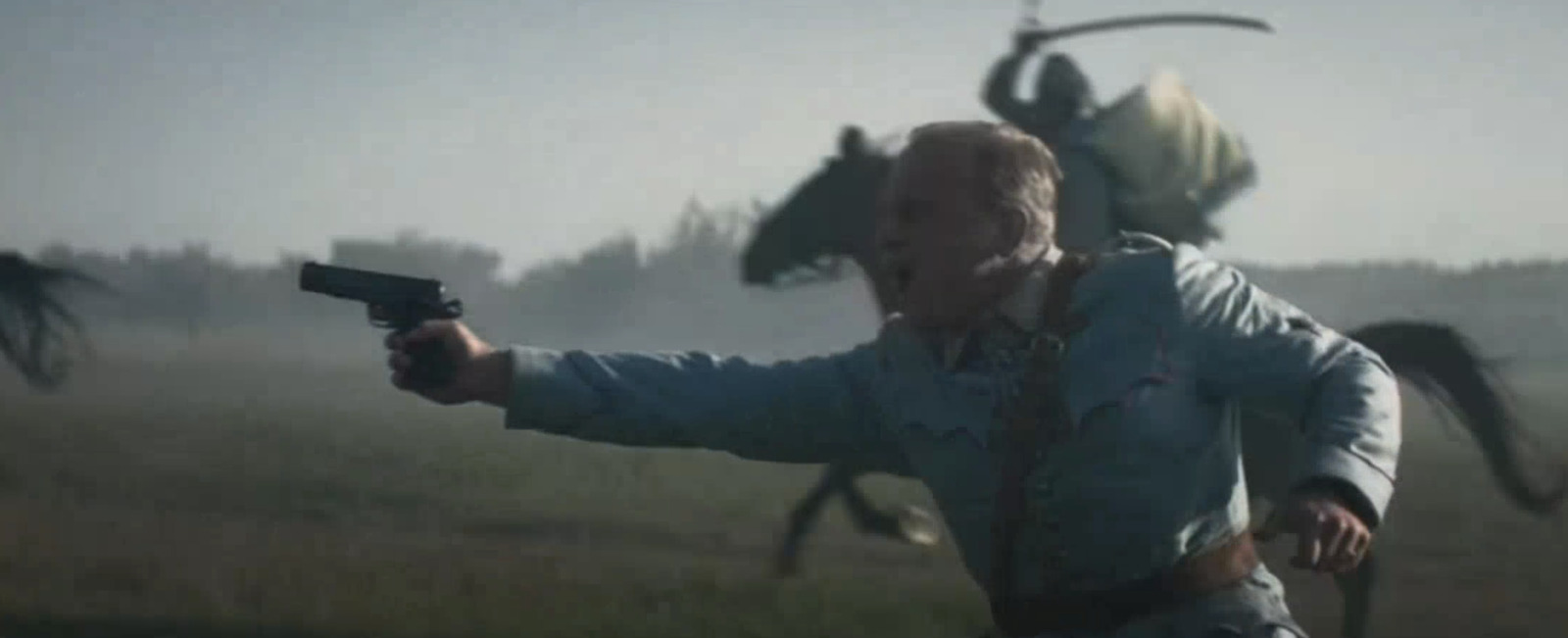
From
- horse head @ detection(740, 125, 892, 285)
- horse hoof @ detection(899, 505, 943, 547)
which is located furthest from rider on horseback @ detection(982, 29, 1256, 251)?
horse hoof @ detection(899, 505, 943, 547)

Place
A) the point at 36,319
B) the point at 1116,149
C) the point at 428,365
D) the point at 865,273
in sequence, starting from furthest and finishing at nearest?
the point at 36,319 → the point at 1116,149 → the point at 865,273 → the point at 428,365

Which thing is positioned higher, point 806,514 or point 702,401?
point 702,401

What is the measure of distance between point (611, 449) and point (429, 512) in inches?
20.8

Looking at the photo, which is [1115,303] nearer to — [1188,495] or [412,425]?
[1188,495]

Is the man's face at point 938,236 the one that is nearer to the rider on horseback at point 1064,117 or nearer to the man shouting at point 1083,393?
the man shouting at point 1083,393

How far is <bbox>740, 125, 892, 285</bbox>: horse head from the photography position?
6203 mm

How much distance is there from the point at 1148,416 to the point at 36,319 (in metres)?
5.65

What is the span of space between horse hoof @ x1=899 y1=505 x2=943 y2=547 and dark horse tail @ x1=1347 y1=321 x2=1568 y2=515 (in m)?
1.30

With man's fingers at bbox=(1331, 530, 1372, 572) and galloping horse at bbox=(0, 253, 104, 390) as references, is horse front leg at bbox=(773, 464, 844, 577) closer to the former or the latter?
galloping horse at bbox=(0, 253, 104, 390)

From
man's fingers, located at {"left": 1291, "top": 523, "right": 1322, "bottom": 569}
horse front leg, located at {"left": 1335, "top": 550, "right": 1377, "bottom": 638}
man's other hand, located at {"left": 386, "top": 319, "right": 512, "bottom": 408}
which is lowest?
horse front leg, located at {"left": 1335, "top": 550, "right": 1377, "bottom": 638}

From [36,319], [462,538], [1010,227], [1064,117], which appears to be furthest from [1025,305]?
[36,319]

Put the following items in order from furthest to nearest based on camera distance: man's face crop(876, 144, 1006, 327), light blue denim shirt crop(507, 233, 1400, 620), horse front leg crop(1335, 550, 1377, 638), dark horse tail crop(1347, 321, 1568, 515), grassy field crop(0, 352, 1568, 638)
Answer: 1. horse front leg crop(1335, 550, 1377, 638)
2. dark horse tail crop(1347, 321, 1568, 515)
3. grassy field crop(0, 352, 1568, 638)
4. man's face crop(876, 144, 1006, 327)
5. light blue denim shirt crop(507, 233, 1400, 620)

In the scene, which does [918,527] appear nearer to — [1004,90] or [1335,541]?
[1004,90]

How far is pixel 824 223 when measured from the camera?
20.9 ft
